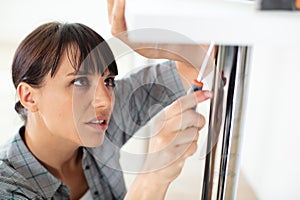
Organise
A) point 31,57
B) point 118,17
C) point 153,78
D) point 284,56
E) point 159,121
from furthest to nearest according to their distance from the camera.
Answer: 1. point 284,56
2. point 153,78
3. point 31,57
4. point 159,121
5. point 118,17

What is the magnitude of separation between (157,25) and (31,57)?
55 cm

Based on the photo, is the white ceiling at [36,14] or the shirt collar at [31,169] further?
the white ceiling at [36,14]

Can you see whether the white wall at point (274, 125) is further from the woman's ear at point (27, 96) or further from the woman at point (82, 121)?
the woman's ear at point (27, 96)

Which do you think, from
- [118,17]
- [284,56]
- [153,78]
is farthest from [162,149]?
[284,56]

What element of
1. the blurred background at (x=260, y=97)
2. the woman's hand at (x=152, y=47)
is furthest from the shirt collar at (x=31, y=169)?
the blurred background at (x=260, y=97)

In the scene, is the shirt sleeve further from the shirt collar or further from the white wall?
the white wall

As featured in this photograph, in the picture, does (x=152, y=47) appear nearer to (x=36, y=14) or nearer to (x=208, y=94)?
(x=208, y=94)

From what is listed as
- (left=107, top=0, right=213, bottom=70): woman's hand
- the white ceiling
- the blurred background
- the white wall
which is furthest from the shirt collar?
the white wall

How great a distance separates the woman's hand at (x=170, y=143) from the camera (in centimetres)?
65

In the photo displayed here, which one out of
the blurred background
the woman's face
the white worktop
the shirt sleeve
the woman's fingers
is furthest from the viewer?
the blurred background

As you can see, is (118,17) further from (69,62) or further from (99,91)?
(69,62)

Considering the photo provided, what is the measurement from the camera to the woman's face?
71cm

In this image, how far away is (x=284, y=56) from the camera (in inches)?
61.2

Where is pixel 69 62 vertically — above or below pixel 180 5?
below
